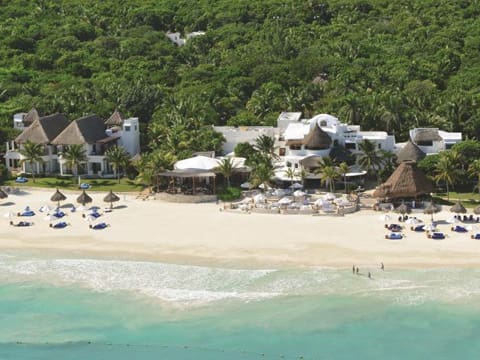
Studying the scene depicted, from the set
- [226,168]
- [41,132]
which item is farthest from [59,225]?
[41,132]

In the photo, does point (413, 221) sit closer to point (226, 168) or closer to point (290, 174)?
point (290, 174)

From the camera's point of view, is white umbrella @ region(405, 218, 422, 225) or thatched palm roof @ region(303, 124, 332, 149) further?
thatched palm roof @ region(303, 124, 332, 149)

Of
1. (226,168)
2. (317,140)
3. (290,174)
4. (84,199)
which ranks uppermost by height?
(317,140)

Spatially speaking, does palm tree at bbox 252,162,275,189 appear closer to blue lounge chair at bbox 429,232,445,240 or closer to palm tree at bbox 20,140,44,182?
blue lounge chair at bbox 429,232,445,240

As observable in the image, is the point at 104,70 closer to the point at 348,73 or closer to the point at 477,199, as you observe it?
the point at 348,73

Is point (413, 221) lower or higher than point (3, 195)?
lower

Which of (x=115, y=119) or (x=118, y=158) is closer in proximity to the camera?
(x=118, y=158)

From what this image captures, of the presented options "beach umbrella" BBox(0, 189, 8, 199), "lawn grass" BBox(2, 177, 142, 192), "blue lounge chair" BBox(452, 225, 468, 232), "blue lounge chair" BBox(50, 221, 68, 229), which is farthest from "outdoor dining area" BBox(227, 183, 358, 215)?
"beach umbrella" BBox(0, 189, 8, 199)

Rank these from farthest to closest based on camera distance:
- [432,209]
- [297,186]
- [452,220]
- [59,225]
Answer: [297,186], [432,209], [59,225], [452,220]
